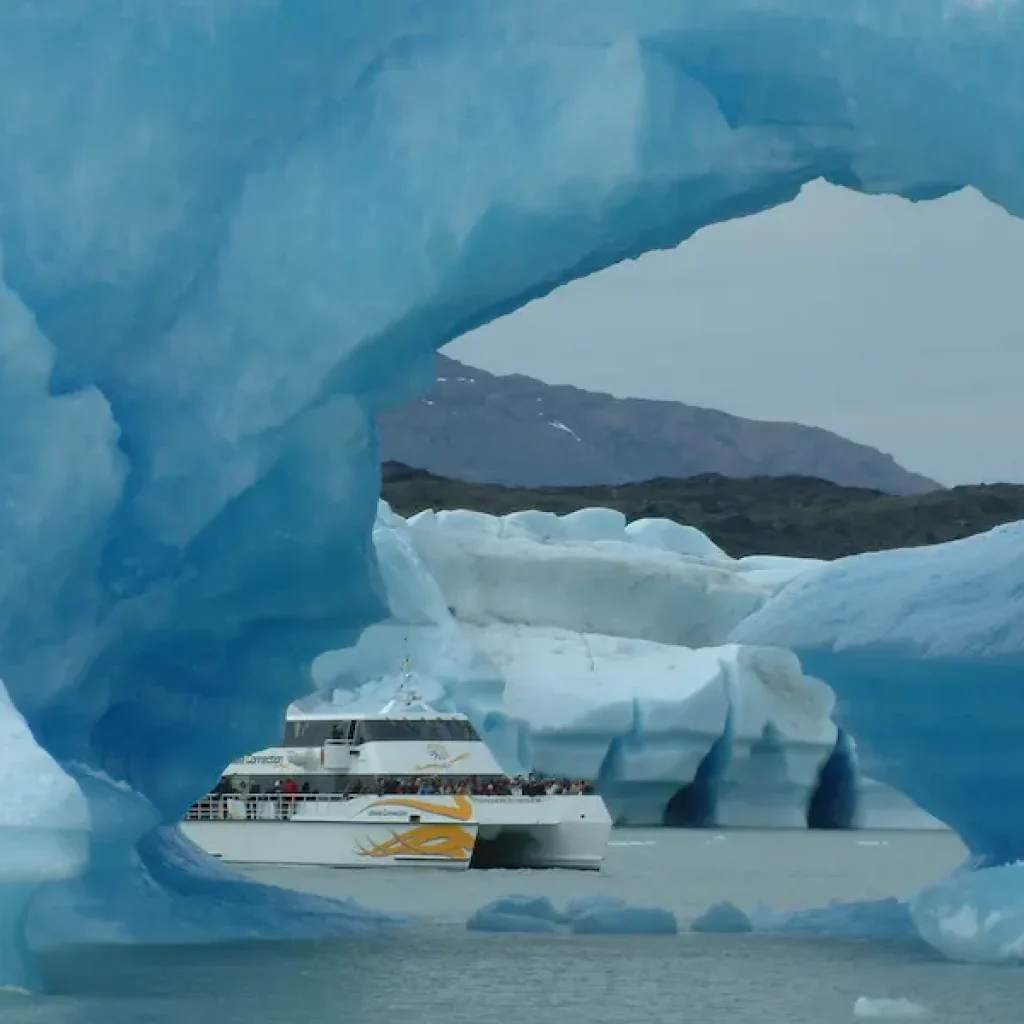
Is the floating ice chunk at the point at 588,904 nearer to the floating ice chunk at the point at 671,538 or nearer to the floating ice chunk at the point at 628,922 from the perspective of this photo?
the floating ice chunk at the point at 628,922

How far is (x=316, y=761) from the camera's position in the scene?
2519 cm

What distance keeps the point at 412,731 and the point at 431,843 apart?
1372 mm

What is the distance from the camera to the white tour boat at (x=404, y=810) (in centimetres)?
2378

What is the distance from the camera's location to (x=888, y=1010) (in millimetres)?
10961

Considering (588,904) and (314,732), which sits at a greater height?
(314,732)

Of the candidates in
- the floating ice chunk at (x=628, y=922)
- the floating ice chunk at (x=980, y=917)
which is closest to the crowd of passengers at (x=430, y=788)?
the floating ice chunk at (x=628, y=922)

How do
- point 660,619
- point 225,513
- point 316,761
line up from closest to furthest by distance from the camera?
1. point 225,513
2. point 316,761
3. point 660,619

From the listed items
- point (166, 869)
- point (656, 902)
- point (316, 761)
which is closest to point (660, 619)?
point (316, 761)

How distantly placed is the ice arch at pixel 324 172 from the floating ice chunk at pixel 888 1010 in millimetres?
4021

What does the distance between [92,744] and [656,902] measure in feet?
20.2

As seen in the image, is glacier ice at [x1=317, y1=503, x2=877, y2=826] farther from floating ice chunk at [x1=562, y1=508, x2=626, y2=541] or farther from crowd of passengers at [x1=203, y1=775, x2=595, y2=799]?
crowd of passengers at [x1=203, y1=775, x2=595, y2=799]

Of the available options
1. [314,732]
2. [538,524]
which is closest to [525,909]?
[314,732]

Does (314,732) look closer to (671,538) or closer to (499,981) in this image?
(499,981)

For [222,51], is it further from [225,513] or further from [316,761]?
[316,761]
